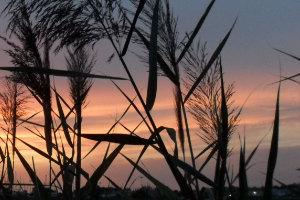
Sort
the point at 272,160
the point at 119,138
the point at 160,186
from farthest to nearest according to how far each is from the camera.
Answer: the point at 160,186 < the point at 119,138 < the point at 272,160

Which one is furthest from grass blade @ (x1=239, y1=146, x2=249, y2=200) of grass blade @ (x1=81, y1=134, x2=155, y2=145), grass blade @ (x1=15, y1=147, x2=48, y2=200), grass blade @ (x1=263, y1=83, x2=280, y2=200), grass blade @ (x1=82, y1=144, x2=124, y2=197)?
grass blade @ (x1=15, y1=147, x2=48, y2=200)

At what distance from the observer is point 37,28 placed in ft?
7.29

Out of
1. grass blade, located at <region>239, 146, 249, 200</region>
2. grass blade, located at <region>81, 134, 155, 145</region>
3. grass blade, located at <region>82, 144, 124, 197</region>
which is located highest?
grass blade, located at <region>81, 134, 155, 145</region>

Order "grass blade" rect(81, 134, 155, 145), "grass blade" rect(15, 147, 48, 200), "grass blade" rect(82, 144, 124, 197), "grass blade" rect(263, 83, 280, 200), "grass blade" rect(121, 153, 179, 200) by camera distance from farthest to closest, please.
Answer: "grass blade" rect(15, 147, 48, 200)
"grass blade" rect(82, 144, 124, 197)
"grass blade" rect(121, 153, 179, 200)
"grass blade" rect(81, 134, 155, 145)
"grass blade" rect(263, 83, 280, 200)

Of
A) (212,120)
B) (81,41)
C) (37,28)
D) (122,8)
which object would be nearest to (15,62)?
(37,28)

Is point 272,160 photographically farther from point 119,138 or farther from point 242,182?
point 119,138

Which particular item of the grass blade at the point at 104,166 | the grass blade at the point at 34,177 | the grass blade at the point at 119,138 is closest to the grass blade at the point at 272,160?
the grass blade at the point at 119,138

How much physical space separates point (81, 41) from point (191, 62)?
0.63 metres

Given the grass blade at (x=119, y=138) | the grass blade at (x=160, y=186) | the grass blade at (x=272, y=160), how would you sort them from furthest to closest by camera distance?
the grass blade at (x=160, y=186) < the grass blade at (x=119, y=138) < the grass blade at (x=272, y=160)

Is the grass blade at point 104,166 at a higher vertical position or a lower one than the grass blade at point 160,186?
higher

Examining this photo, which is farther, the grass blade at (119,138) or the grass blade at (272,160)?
the grass blade at (119,138)

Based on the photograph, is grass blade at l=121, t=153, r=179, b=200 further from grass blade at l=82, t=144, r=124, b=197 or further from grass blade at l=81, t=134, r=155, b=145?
grass blade at l=81, t=134, r=155, b=145

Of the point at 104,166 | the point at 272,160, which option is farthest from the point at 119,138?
the point at 272,160

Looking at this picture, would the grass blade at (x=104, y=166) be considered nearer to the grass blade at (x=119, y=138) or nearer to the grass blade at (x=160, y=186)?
the grass blade at (x=160, y=186)
